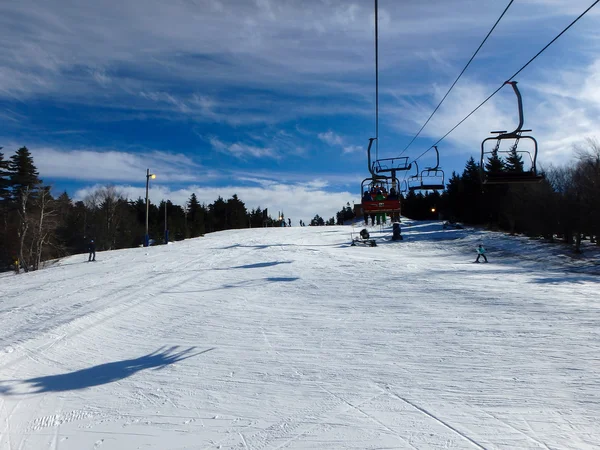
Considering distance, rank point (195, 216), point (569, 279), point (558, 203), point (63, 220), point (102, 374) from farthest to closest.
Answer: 1. point (195, 216)
2. point (63, 220)
3. point (558, 203)
4. point (569, 279)
5. point (102, 374)

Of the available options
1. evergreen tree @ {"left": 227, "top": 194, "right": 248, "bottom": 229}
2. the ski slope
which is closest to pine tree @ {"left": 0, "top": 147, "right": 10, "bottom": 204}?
the ski slope

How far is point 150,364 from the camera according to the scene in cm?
877

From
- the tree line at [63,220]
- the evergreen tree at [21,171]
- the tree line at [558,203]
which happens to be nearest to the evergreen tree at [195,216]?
the tree line at [63,220]

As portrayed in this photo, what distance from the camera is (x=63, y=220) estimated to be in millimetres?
45438

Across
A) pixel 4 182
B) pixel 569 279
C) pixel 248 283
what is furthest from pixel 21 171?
pixel 569 279

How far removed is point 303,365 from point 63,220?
4579 centimetres

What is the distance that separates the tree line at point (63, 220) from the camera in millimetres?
34750

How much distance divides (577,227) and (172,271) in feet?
96.5

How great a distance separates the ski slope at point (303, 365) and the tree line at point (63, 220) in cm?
2115

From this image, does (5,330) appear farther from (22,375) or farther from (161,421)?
(161,421)

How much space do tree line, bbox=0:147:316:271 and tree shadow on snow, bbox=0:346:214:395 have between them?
29.1 meters

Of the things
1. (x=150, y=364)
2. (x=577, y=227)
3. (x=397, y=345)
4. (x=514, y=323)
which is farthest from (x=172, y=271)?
(x=577, y=227)

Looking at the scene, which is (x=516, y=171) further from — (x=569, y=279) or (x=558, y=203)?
(x=558, y=203)

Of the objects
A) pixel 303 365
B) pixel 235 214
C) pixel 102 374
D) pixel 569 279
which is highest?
pixel 235 214
